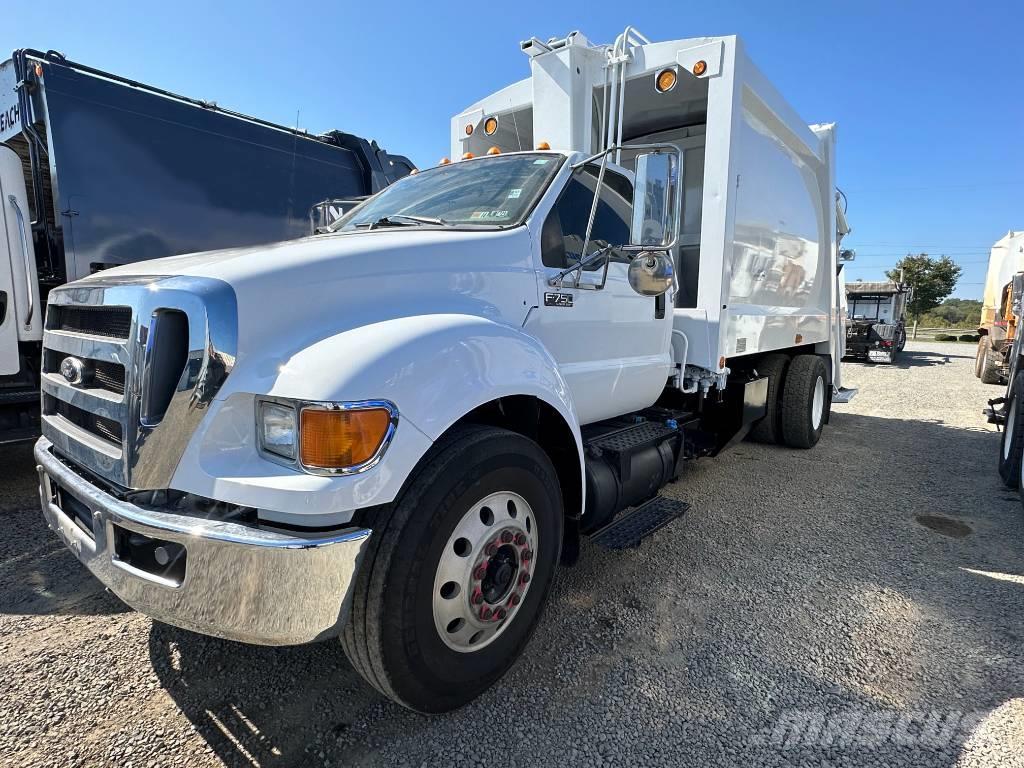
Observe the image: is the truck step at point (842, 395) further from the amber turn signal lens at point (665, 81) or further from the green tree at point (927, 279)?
the green tree at point (927, 279)

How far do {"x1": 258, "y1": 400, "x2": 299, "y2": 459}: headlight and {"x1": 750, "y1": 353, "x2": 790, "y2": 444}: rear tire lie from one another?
513cm

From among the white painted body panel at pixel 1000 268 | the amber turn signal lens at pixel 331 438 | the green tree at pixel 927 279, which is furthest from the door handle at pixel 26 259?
the green tree at pixel 927 279

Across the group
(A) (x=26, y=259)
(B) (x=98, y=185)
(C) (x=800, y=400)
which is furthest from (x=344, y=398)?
(C) (x=800, y=400)

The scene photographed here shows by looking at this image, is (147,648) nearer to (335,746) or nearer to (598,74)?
(335,746)

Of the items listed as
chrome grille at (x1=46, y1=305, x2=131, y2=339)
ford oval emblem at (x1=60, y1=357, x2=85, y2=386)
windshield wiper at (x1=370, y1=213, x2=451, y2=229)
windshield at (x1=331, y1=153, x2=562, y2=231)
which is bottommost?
ford oval emblem at (x1=60, y1=357, x2=85, y2=386)

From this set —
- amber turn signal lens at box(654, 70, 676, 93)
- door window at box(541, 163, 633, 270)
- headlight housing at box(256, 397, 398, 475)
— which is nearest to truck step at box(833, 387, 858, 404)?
amber turn signal lens at box(654, 70, 676, 93)

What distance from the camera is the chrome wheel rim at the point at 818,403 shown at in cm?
646

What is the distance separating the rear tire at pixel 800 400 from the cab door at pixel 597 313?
3082 millimetres

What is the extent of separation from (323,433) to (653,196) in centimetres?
178

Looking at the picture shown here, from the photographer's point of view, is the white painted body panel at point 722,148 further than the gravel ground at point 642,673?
Yes

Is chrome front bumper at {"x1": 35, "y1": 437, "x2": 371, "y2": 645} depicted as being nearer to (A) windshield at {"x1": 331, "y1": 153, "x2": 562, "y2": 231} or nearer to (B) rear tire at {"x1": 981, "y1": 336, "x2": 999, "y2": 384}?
(A) windshield at {"x1": 331, "y1": 153, "x2": 562, "y2": 231}

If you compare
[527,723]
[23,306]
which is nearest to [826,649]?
[527,723]

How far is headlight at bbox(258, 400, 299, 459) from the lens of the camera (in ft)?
5.73

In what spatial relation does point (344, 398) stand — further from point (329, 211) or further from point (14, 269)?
point (14, 269)
